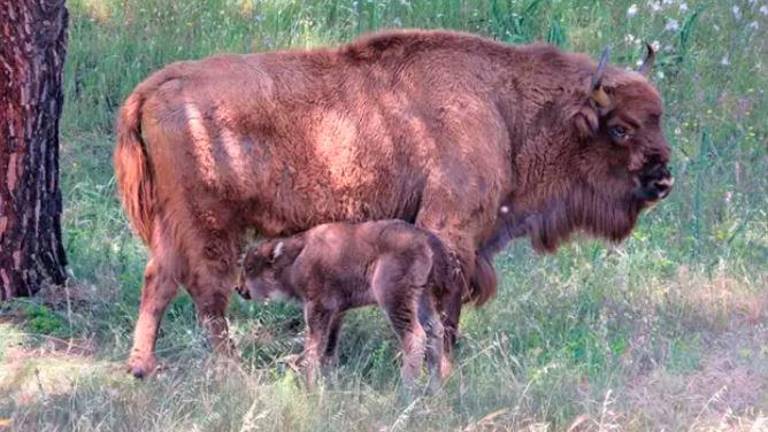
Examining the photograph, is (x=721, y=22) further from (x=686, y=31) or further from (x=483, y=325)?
(x=483, y=325)

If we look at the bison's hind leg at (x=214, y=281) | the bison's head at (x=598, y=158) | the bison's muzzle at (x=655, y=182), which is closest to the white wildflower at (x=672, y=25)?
the bison's head at (x=598, y=158)

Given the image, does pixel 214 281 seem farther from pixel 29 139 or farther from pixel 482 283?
pixel 29 139

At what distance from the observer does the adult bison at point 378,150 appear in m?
7.62

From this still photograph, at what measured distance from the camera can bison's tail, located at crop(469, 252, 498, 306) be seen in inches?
319

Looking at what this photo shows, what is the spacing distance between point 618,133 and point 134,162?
2.82m

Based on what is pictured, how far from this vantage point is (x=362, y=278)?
7.56m

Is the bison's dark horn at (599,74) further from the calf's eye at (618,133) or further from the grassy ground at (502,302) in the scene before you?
the grassy ground at (502,302)

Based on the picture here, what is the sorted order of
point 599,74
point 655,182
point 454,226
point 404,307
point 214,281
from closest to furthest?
point 404,307, point 214,281, point 454,226, point 599,74, point 655,182

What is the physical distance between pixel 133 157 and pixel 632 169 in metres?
2.95

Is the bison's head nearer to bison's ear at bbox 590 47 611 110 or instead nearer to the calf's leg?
bison's ear at bbox 590 47 611 110

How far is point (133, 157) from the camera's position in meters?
7.60

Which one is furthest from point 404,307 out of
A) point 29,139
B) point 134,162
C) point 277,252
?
point 29,139

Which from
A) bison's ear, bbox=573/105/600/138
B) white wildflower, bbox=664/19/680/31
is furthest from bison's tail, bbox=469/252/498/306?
white wildflower, bbox=664/19/680/31

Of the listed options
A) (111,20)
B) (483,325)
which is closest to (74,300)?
(483,325)
